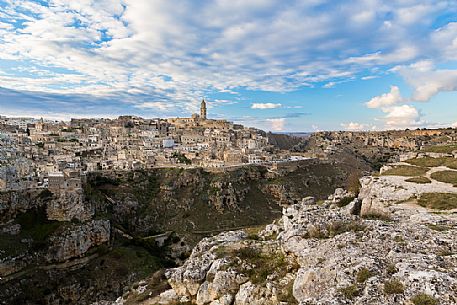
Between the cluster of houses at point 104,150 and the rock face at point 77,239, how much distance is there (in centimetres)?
648

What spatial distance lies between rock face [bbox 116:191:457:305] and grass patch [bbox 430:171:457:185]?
818 cm

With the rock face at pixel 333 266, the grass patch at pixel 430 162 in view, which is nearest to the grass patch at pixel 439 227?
the rock face at pixel 333 266

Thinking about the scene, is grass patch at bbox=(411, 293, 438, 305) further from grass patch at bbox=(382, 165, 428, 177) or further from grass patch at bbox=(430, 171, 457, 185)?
grass patch at bbox=(382, 165, 428, 177)

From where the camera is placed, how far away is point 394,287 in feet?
28.0

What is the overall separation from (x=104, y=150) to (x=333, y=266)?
7446cm

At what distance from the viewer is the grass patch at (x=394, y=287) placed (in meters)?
8.40

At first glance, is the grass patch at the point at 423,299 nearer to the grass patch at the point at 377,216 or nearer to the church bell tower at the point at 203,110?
the grass patch at the point at 377,216

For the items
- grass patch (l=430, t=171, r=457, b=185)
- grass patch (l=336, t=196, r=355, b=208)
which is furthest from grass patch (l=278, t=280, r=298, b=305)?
grass patch (l=430, t=171, r=457, b=185)

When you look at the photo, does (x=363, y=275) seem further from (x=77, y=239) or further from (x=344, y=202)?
(x=77, y=239)

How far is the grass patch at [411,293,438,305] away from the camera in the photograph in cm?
768

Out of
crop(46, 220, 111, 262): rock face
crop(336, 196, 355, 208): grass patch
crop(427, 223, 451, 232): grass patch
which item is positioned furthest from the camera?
crop(46, 220, 111, 262): rock face

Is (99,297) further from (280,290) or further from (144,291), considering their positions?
(280,290)

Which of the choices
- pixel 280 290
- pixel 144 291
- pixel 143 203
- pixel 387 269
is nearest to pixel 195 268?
pixel 280 290

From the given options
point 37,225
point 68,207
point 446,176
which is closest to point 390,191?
point 446,176
